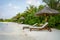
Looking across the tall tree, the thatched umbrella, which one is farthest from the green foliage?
the tall tree

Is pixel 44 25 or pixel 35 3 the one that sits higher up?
pixel 35 3

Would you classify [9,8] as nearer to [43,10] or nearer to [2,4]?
[2,4]

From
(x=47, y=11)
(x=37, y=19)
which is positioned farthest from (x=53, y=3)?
(x=37, y=19)

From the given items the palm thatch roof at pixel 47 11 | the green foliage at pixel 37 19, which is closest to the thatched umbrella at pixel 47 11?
the palm thatch roof at pixel 47 11

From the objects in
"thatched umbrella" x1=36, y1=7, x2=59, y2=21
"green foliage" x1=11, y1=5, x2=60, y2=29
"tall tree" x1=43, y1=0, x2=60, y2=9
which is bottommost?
"green foliage" x1=11, y1=5, x2=60, y2=29

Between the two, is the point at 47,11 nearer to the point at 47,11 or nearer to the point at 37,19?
the point at 47,11

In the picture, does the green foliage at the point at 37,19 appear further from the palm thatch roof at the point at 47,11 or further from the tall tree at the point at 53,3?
the tall tree at the point at 53,3

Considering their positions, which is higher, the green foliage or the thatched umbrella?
the thatched umbrella

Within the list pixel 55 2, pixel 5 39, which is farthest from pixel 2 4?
pixel 55 2

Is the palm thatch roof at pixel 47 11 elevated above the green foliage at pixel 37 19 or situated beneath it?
elevated above

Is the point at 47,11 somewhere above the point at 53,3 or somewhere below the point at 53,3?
below

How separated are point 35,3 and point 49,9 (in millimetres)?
1152

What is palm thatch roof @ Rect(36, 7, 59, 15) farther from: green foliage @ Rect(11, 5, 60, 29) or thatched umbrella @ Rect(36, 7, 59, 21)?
green foliage @ Rect(11, 5, 60, 29)

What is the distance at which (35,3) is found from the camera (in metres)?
5.28
